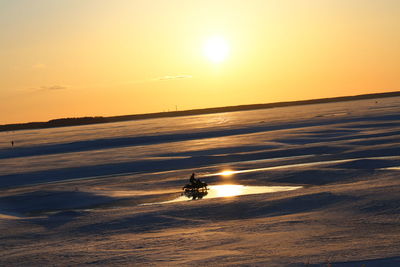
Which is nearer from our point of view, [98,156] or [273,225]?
[273,225]

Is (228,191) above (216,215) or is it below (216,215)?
above

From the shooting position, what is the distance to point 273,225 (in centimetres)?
1634

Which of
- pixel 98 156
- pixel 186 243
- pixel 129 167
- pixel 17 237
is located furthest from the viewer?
pixel 98 156

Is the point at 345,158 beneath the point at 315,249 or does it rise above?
above

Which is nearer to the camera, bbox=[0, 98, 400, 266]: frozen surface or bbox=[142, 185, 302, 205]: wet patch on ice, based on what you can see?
bbox=[0, 98, 400, 266]: frozen surface

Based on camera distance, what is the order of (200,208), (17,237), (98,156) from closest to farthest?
(17,237) < (200,208) < (98,156)

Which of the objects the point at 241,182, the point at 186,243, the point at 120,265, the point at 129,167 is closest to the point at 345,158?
the point at 241,182

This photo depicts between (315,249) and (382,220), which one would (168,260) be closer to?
(315,249)

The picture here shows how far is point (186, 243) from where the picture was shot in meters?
14.9

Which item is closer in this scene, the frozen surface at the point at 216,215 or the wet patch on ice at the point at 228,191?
the frozen surface at the point at 216,215

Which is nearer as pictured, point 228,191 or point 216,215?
point 216,215

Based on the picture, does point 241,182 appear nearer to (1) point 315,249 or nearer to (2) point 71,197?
(2) point 71,197

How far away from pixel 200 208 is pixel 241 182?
664 centimetres

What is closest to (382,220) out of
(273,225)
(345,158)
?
(273,225)
